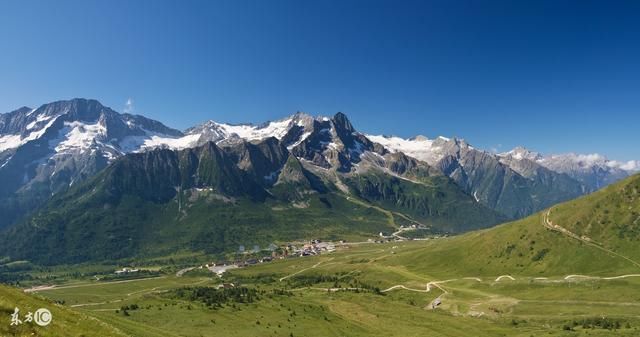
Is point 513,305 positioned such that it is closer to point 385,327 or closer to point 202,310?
point 385,327

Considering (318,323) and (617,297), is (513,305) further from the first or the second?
(318,323)

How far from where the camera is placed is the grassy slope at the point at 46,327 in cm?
3297

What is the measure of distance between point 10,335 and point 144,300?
152120 millimetres

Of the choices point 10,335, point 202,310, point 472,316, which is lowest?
point 472,316

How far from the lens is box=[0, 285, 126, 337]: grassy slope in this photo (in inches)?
1298

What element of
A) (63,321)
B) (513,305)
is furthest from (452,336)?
(63,321)

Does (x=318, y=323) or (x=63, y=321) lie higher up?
(x=63, y=321)

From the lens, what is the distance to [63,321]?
40812 millimetres

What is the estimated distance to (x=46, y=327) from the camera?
35.6 metres

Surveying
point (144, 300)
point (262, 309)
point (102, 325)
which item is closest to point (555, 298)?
point (262, 309)

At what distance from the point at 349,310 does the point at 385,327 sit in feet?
93.8

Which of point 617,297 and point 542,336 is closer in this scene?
point 542,336

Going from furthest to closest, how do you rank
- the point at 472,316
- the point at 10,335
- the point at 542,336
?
1. the point at 472,316
2. the point at 542,336
3. the point at 10,335

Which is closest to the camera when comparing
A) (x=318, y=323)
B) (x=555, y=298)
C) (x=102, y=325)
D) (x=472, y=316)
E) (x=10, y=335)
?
(x=10, y=335)
